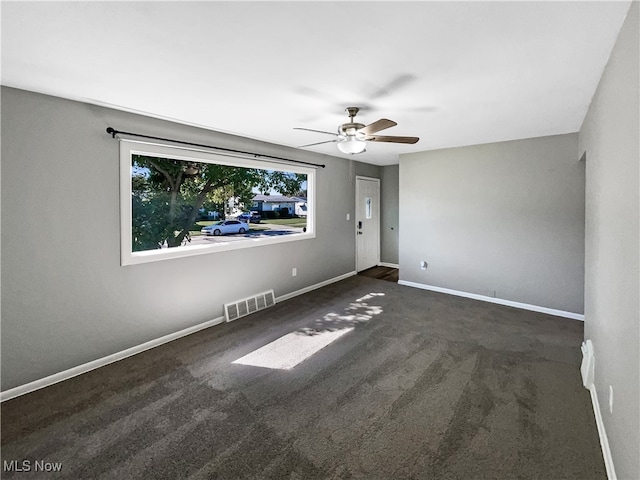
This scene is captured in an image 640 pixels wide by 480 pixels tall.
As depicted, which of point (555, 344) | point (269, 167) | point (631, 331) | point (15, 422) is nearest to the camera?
point (631, 331)

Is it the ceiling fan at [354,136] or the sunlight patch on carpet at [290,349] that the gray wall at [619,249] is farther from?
the sunlight patch on carpet at [290,349]

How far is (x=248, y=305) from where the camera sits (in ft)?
13.5

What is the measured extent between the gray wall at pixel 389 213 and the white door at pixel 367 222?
0.12m

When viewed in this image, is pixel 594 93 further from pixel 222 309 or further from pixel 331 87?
pixel 222 309

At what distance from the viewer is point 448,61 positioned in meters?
1.93

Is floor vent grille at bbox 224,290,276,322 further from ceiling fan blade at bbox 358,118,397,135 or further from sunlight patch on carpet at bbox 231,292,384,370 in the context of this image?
ceiling fan blade at bbox 358,118,397,135

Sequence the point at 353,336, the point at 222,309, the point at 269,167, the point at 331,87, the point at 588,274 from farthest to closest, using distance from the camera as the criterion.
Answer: the point at 269,167 < the point at 222,309 < the point at 353,336 < the point at 588,274 < the point at 331,87

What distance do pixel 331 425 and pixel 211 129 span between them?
3.25 meters

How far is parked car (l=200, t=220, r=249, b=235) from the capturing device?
381 centimetres

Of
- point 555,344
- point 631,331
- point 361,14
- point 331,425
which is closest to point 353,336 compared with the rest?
point 331,425

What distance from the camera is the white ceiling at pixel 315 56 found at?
146 centimetres

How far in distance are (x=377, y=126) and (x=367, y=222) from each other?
165 inches

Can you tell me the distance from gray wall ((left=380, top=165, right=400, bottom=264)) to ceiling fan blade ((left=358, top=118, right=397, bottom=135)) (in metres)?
4.19

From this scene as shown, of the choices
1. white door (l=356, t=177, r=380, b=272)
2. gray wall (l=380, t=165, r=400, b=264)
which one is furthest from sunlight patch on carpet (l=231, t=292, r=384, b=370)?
gray wall (l=380, t=165, r=400, b=264)
